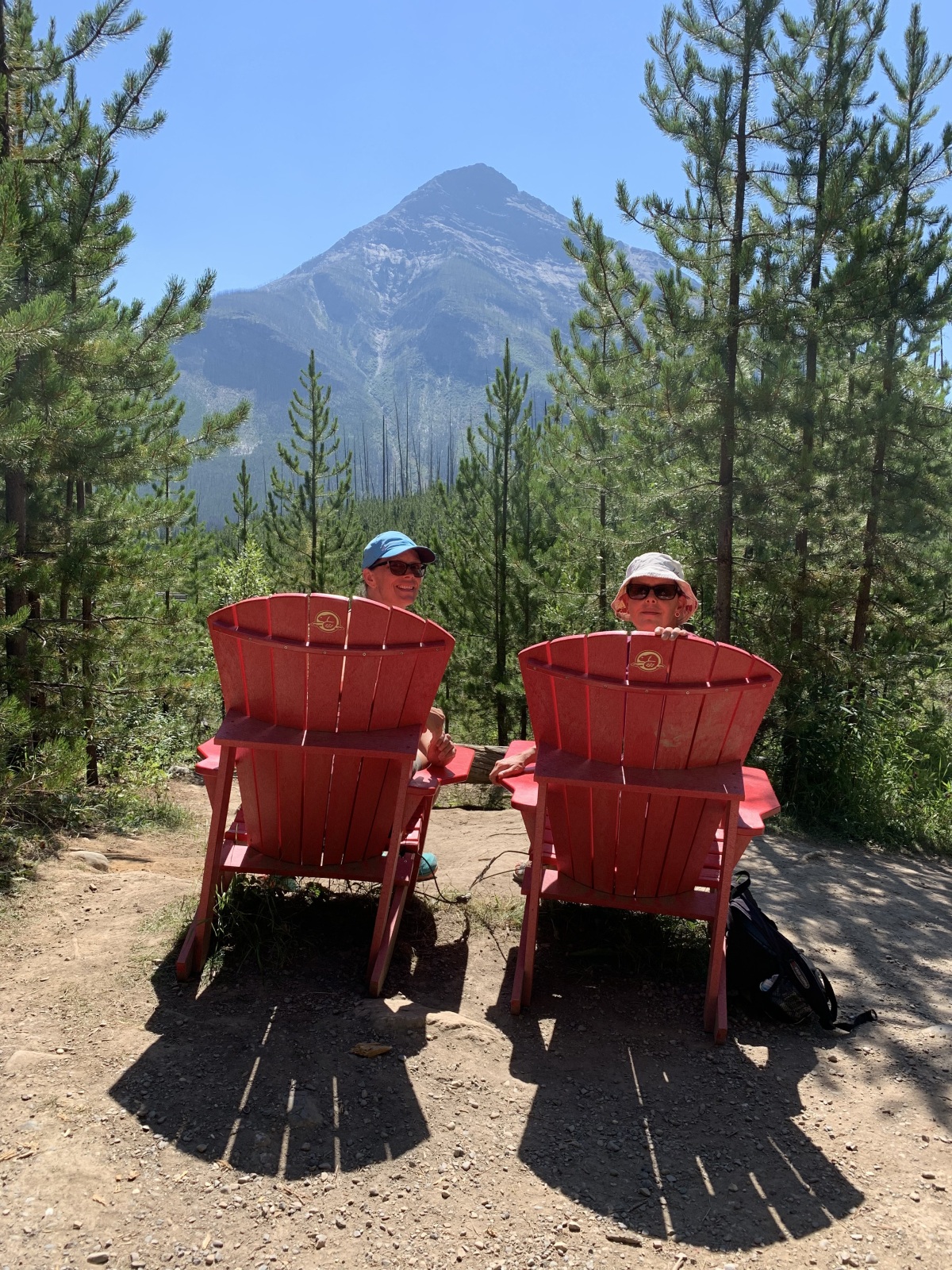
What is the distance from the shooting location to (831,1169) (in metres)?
2.00

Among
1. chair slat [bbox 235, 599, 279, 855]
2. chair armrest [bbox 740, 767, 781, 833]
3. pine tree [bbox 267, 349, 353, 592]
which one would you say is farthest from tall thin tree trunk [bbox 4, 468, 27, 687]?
pine tree [bbox 267, 349, 353, 592]

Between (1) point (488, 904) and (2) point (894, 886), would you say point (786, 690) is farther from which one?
(1) point (488, 904)

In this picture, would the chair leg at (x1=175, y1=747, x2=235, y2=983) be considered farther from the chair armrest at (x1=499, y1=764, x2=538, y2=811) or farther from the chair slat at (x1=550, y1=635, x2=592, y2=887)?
the chair slat at (x1=550, y1=635, x2=592, y2=887)

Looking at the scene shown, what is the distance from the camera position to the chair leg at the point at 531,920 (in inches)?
102

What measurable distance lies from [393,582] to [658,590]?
951 millimetres

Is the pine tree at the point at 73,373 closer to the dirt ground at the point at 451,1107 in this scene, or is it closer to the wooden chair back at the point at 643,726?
the dirt ground at the point at 451,1107

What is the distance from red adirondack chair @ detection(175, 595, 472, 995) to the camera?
2.55 meters

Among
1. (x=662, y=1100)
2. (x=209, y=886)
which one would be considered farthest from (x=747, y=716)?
(x=209, y=886)

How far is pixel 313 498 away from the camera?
65.2 feet

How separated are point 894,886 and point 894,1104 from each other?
7.92 ft

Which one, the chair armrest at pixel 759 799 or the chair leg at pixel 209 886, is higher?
the chair armrest at pixel 759 799

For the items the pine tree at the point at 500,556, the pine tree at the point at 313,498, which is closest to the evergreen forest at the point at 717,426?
the pine tree at the point at 500,556

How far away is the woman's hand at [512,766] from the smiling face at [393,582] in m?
0.68

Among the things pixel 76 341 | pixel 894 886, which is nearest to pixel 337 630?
pixel 894 886
